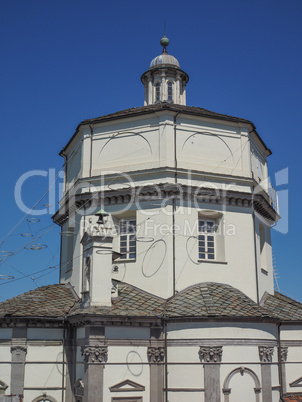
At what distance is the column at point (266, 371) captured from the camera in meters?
22.2

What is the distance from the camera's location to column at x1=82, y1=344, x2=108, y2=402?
21438 millimetres

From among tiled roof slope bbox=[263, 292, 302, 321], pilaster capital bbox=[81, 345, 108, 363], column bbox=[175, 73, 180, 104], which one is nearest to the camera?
pilaster capital bbox=[81, 345, 108, 363]

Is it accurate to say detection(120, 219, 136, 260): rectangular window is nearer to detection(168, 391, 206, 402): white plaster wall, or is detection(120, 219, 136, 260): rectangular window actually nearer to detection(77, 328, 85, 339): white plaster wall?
detection(77, 328, 85, 339): white plaster wall

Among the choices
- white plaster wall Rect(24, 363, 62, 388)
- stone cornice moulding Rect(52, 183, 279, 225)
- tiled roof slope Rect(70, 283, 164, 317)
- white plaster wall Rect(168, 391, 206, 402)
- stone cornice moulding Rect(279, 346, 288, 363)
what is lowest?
white plaster wall Rect(168, 391, 206, 402)

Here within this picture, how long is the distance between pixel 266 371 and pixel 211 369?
8.69ft

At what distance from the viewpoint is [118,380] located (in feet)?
72.1

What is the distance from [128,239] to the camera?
26.2 metres

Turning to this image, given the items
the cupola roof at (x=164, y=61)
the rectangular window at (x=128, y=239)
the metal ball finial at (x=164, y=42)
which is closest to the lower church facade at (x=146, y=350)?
the rectangular window at (x=128, y=239)

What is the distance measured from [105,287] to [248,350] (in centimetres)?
687

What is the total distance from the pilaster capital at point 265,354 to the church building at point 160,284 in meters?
0.08

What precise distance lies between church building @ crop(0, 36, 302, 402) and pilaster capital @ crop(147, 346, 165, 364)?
3.1 inches

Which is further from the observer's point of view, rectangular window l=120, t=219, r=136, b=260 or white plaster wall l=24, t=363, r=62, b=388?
rectangular window l=120, t=219, r=136, b=260

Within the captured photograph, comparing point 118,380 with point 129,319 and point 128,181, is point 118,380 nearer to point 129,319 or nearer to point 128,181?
point 129,319

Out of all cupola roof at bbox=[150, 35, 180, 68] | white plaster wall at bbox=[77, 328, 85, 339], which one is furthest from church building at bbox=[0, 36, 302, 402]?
cupola roof at bbox=[150, 35, 180, 68]
